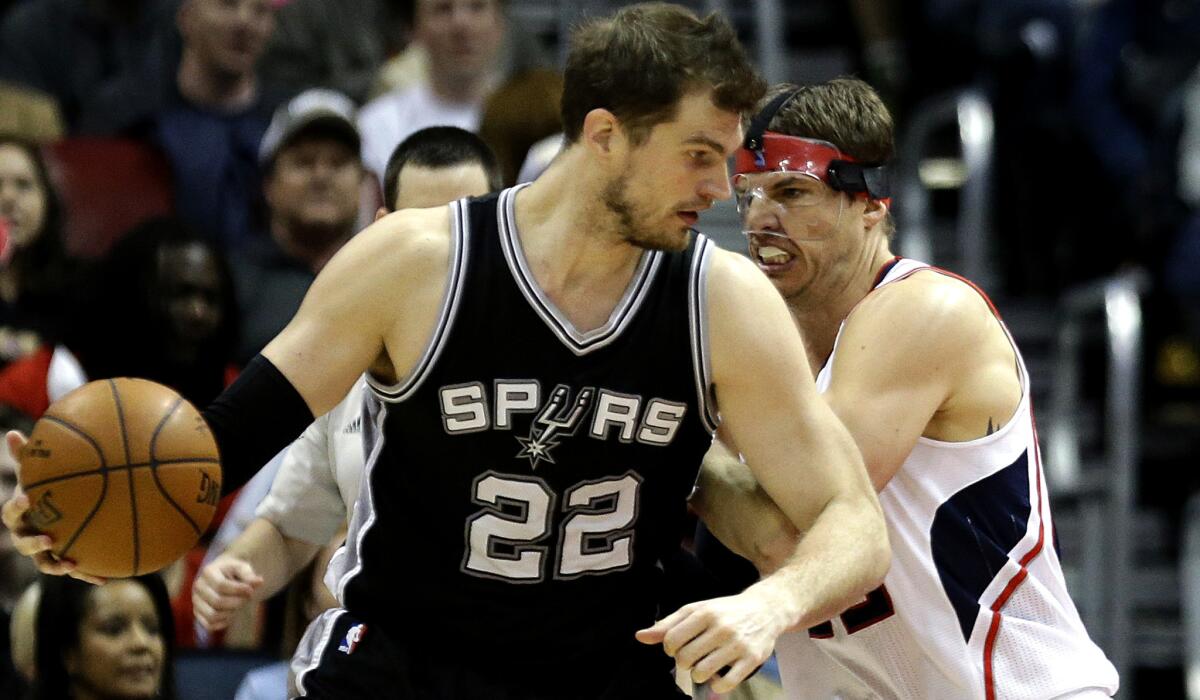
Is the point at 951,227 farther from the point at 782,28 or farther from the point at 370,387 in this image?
the point at 370,387

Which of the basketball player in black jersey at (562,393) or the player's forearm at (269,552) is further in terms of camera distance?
the player's forearm at (269,552)

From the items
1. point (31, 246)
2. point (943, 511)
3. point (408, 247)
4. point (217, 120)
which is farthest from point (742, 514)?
point (217, 120)

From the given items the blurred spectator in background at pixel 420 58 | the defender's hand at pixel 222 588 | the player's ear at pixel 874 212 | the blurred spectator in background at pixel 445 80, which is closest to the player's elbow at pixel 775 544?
the player's ear at pixel 874 212

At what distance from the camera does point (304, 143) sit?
293 inches

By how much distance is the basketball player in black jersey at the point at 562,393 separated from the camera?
3770 millimetres

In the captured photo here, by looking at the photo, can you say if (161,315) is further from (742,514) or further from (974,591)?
(974,591)

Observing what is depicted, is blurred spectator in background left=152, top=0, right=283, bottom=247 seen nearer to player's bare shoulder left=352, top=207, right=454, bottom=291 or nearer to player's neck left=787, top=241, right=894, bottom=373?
player's neck left=787, top=241, right=894, bottom=373

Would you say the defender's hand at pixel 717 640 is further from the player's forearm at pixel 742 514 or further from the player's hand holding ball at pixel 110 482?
the player's hand holding ball at pixel 110 482

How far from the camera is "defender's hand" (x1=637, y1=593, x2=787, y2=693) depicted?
10.9ft

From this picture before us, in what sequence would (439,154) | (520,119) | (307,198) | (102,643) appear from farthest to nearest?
(307,198) < (520,119) < (102,643) < (439,154)

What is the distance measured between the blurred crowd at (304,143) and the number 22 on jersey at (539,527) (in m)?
2.20

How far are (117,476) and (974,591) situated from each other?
203 cm

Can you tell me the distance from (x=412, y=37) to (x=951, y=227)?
3.00 m

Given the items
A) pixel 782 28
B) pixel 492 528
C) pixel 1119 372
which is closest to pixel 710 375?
pixel 492 528
